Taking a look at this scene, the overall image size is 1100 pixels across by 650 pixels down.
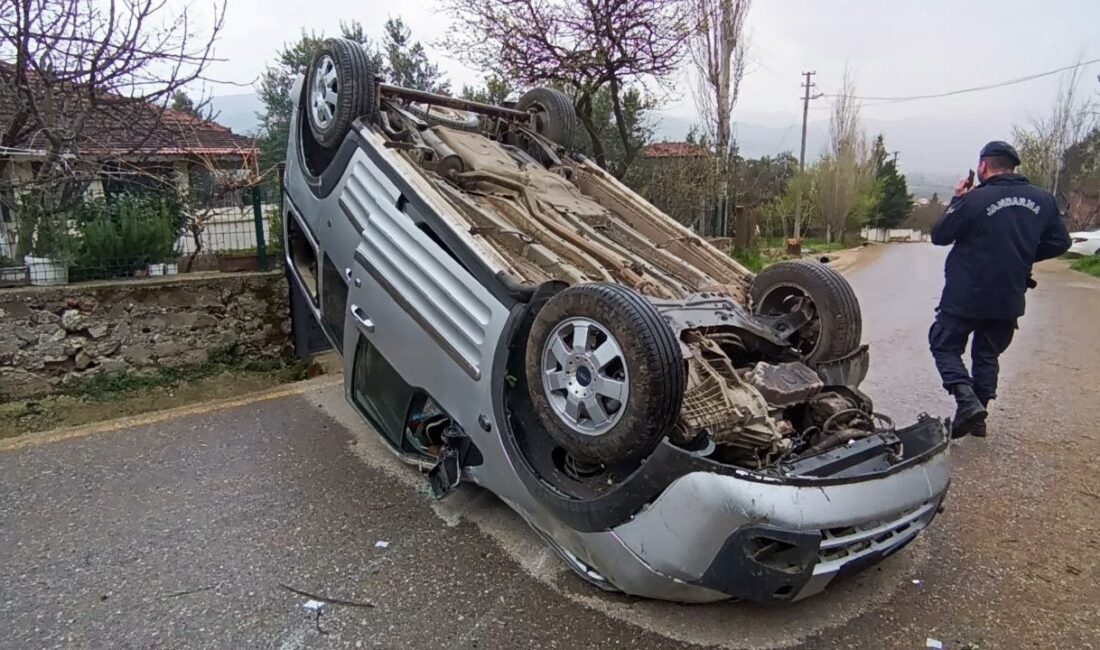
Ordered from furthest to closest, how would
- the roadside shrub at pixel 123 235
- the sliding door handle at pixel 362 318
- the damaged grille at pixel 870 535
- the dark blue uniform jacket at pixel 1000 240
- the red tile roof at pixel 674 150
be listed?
the red tile roof at pixel 674 150
the roadside shrub at pixel 123 235
the dark blue uniform jacket at pixel 1000 240
the sliding door handle at pixel 362 318
the damaged grille at pixel 870 535

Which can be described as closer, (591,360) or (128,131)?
(591,360)

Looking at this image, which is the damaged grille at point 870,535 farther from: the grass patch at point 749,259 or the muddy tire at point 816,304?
the grass patch at point 749,259

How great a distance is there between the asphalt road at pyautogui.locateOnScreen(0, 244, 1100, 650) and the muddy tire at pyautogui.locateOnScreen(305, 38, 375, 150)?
1864mm

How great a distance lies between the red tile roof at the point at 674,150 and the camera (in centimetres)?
1317

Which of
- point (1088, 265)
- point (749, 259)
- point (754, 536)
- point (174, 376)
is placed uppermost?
point (749, 259)

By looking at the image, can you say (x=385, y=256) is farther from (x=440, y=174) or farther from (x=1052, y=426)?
(x=1052, y=426)

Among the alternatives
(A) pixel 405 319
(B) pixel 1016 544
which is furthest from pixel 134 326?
(B) pixel 1016 544

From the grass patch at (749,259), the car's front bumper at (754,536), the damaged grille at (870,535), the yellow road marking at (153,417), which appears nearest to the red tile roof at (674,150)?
the grass patch at (749,259)

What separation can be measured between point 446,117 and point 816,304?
2740 mm

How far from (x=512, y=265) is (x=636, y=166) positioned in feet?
39.3

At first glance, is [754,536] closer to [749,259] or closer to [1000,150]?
[1000,150]

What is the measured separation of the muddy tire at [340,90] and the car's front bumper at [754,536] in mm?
2722

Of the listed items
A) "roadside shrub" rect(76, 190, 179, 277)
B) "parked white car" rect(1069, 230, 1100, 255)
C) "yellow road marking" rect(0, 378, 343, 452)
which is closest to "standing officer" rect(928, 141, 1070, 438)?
"yellow road marking" rect(0, 378, 343, 452)

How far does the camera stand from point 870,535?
2.36 m
